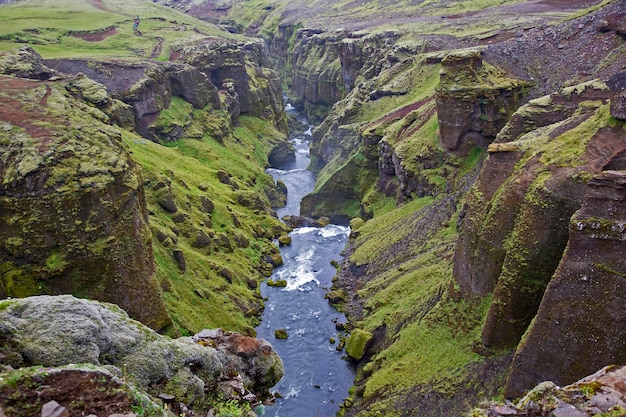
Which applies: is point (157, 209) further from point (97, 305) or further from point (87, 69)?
point (87, 69)

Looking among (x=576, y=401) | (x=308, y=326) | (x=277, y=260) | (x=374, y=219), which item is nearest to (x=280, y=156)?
(x=374, y=219)

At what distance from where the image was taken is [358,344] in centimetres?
4741

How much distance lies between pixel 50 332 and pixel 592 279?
24.1 meters

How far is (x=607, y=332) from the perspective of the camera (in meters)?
25.9

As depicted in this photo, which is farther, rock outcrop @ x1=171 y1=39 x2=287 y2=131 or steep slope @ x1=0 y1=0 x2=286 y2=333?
rock outcrop @ x1=171 y1=39 x2=287 y2=131

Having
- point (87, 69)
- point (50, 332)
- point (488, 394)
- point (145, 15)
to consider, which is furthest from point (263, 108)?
point (50, 332)

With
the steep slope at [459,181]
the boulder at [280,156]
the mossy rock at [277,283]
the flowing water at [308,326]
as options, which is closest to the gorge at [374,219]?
the steep slope at [459,181]

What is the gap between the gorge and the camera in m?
25.6

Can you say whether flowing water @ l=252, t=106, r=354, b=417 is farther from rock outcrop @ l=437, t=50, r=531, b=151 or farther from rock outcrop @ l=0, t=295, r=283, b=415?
rock outcrop @ l=437, t=50, r=531, b=151

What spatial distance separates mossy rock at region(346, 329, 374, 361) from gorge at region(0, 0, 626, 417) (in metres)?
A: 0.18

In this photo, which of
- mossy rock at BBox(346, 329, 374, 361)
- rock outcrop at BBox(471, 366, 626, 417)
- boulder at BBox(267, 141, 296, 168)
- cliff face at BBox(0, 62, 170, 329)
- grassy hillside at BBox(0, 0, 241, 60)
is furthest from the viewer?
boulder at BBox(267, 141, 296, 168)

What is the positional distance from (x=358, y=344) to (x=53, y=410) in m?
36.7

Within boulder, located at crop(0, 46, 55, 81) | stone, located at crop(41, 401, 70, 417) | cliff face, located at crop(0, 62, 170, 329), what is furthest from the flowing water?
boulder, located at crop(0, 46, 55, 81)

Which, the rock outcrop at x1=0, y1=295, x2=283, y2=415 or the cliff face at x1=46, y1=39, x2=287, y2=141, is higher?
the rock outcrop at x1=0, y1=295, x2=283, y2=415
